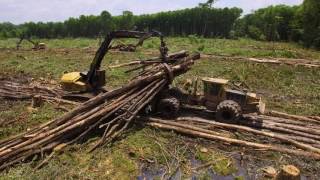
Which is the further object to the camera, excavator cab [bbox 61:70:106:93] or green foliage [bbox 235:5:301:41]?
green foliage [bbox 235:5:301:41]

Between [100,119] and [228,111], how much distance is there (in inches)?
174

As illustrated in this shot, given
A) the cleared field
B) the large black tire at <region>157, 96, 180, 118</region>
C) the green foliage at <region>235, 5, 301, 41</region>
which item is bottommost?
the cleared field

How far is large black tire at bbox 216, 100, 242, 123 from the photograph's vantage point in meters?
13.3

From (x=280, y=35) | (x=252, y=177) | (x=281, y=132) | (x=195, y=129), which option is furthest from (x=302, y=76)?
(x=280, y=35)

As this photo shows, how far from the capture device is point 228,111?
13430 mm

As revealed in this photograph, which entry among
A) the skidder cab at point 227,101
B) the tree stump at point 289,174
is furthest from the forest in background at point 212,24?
the tree stump at point 289,174

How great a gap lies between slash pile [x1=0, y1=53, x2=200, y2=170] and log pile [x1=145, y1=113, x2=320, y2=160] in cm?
100

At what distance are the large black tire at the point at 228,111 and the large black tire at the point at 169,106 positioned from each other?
1.55 m

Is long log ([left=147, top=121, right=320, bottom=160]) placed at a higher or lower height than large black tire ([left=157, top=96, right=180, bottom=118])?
lower

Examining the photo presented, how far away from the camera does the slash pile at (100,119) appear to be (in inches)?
447

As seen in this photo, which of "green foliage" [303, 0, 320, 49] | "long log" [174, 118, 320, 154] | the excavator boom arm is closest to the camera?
"long log" [174, 118, 320, 154]

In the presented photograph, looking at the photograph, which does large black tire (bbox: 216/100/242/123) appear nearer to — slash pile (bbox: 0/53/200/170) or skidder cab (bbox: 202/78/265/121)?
skidder cab (bbox: 202/78/265/121)

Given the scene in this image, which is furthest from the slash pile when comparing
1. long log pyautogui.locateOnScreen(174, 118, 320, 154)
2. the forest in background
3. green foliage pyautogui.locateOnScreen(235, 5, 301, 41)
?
green foliage pyautogui.locateOnScreen(235, 5, 301, 41)

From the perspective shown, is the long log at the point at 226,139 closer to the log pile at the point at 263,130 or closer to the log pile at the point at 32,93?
the log pile at the point at 263,130
